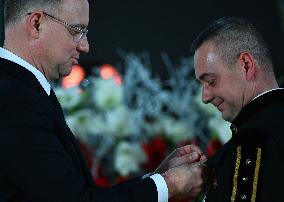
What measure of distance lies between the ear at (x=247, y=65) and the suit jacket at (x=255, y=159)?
0.10 meters

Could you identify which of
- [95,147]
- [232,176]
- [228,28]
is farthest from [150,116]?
[232,176]

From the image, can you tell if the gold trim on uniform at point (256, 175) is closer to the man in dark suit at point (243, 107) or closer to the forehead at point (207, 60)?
the man in dark suit at point (243, 107)

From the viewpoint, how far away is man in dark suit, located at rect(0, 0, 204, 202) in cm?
175

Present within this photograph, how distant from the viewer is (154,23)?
5473mm

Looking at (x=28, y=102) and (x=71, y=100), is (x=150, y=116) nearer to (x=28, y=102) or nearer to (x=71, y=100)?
(x=71, y=100)

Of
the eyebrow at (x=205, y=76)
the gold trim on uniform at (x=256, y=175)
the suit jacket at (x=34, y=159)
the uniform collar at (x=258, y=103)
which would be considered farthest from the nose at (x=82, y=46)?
the gold trim on uniform at (x=256, y=175)

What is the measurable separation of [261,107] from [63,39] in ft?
2.01

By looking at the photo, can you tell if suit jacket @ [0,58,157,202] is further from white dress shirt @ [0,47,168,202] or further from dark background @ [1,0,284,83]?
dark background @ [1,0,284,83]

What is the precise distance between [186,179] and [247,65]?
0.39m

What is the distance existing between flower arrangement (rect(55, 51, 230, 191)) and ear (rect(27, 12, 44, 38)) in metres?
0.92

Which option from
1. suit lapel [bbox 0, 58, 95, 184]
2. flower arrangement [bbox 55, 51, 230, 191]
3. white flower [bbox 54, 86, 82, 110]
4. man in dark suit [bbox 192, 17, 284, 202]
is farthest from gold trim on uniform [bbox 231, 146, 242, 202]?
white flower [bbox 54, 86, 82, 110]

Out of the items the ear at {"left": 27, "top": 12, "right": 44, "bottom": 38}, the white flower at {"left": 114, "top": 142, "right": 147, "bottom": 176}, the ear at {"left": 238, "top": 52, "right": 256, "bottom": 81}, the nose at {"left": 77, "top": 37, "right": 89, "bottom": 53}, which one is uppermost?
the ear at {"left": 27, "top": 12, "right": 44, "bottom": 38}

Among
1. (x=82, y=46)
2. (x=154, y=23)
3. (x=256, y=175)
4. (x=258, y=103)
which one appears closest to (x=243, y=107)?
(x=258, y=103)

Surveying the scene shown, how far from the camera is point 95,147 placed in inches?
116
